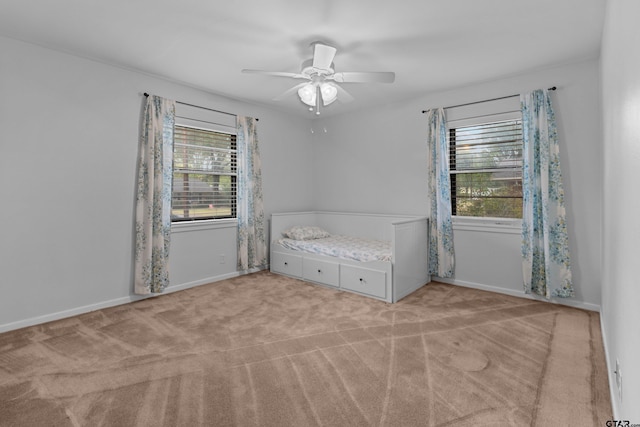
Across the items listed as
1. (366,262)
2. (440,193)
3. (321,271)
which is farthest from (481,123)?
(321,271)

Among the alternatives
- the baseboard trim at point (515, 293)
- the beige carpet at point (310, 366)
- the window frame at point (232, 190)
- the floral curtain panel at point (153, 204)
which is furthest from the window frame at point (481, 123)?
the floral curtain panel at point (153, 204)

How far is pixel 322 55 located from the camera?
2.60 meters

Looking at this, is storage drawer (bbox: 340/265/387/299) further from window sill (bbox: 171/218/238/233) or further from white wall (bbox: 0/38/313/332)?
white wall (bbox: 0/38/313/332)

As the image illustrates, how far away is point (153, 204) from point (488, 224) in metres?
3.83

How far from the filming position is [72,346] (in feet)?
7.96


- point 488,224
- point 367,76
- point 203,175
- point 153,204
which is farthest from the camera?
point 203,175

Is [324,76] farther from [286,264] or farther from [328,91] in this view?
[286,264]

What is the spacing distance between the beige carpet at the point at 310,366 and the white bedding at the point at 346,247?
605 mm

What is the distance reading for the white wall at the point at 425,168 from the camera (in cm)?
314

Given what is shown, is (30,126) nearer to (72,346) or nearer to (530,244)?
(72,346)

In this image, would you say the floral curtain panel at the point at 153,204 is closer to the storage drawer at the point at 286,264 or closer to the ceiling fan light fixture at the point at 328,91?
the storage drawer at the point at 286,264

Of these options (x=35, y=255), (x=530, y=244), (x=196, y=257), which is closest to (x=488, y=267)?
(x=530, y=244)

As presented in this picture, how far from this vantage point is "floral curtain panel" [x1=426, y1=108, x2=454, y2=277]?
13.0 feet

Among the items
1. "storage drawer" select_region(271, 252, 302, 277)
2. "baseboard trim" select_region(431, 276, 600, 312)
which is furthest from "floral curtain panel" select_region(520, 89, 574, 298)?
"storage drawer" select_region(271, 252, 302, 277)
